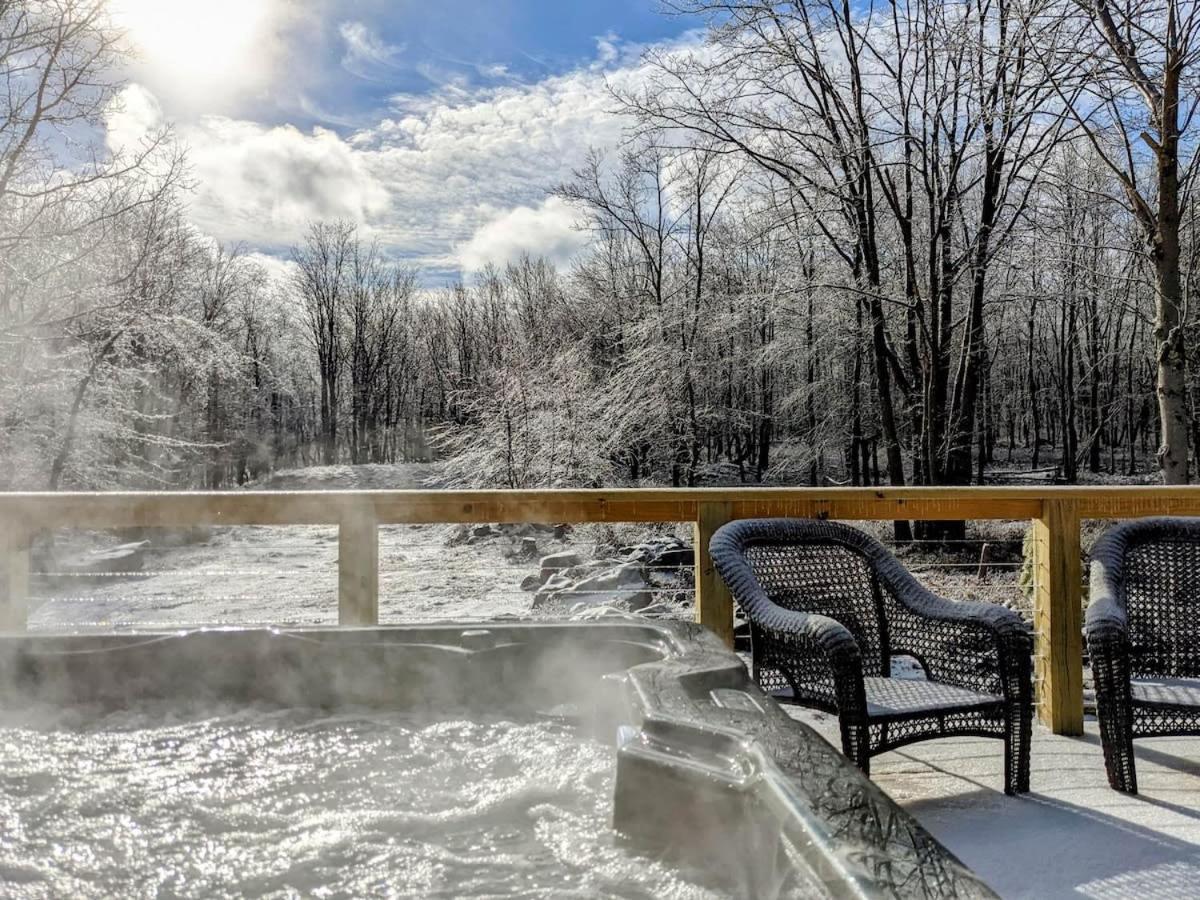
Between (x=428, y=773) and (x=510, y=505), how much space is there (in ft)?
2.92

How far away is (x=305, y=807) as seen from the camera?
4.98 ft

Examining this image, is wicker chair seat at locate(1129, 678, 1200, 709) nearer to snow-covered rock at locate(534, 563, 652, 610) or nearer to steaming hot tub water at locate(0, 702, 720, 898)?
steaming hot tub water at locate(0, 702, 720, 898)

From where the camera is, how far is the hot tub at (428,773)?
3.52 feet

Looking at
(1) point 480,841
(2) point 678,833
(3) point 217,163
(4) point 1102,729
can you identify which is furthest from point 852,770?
(3) point 217,163

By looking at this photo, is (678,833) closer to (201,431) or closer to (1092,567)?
(1092,567)

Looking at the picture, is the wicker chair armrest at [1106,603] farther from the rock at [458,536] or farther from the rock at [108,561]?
the rock at [108,561]

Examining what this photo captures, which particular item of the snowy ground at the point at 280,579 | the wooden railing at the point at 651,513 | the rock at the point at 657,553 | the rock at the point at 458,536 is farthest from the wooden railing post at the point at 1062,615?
the rock at the point at 458,536

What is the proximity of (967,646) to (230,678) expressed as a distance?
191 cm

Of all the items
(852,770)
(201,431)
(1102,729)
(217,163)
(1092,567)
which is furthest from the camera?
(201,431)

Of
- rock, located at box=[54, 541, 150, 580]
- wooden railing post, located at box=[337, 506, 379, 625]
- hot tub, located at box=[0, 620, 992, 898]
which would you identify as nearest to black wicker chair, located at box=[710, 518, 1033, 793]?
hot tub, located at box=[0, 620, 992, 898]

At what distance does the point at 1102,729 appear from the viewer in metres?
1.95

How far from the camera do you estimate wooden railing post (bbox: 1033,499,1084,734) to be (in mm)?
2455

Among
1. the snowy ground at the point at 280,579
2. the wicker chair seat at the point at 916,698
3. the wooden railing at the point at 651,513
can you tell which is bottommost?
the snowy ground at the point at 280,579

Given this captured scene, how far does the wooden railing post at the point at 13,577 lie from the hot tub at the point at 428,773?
570mm
